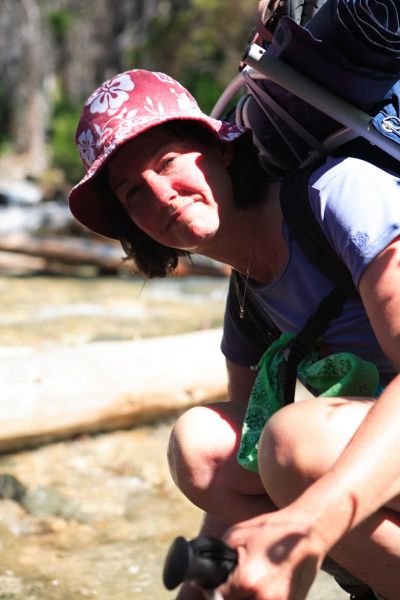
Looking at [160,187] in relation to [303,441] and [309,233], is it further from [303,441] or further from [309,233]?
[303,441]

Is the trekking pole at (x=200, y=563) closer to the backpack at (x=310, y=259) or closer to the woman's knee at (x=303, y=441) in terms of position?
the woman's knee at (x=303, y=441)

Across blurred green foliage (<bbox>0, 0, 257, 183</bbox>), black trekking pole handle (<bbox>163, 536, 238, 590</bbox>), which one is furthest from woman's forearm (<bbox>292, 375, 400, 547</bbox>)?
blurred green foliage (<bbox>0, 0, 257, 183</bbox>)

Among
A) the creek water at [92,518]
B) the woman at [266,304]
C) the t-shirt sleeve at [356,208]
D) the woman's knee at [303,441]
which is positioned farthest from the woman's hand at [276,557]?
the creek water at [92,518]

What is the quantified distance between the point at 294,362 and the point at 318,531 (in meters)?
0.66

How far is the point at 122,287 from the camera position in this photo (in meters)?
7.75

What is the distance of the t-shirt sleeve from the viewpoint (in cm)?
178

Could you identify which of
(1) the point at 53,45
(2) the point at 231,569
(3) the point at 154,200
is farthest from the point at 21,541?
(1) the point at 53,45

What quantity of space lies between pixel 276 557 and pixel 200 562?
0.12 meters

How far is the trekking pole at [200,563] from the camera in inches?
57.3

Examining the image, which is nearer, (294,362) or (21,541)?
(294,362)

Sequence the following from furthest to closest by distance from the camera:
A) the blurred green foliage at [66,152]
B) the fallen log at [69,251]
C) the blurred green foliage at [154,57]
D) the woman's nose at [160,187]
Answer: the blurred green foliage at [154,57]
the blurred green foliage at [66,152]
the fallen log at [69,251]
the woman's nose at [160,187]

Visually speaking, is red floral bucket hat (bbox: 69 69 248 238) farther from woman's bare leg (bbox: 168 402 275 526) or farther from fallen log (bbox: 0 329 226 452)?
fallen log (bbox: 0 329 226 452)

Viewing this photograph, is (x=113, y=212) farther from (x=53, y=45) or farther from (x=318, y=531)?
(x=53, y=45)

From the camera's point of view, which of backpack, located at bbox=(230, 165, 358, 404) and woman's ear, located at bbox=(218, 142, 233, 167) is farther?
Answer: woman's ear, located at bbox=(218, 142, 233, 167)
